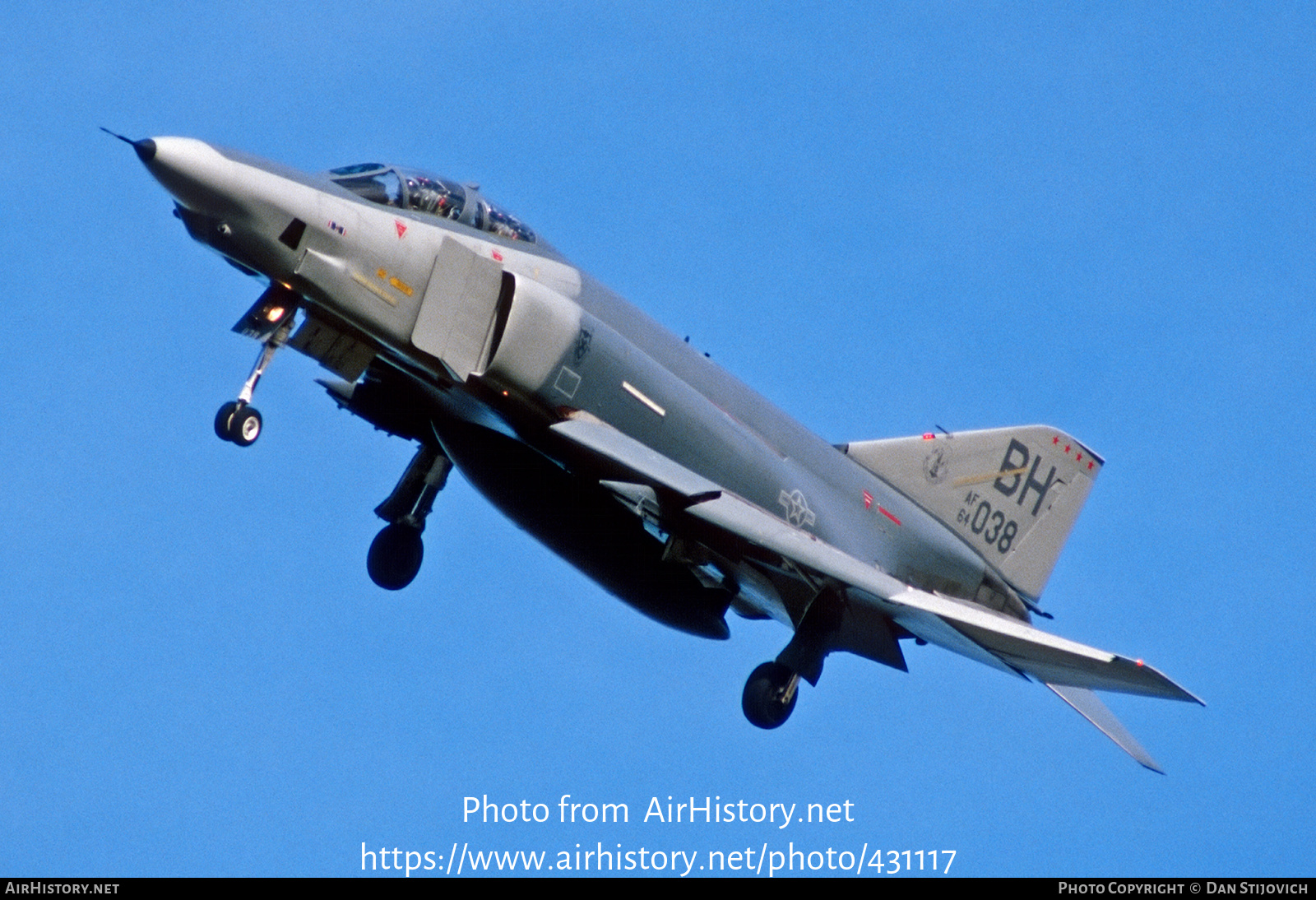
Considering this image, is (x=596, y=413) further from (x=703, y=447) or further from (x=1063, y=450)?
(x=1063, y=450)

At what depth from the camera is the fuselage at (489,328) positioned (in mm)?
17156

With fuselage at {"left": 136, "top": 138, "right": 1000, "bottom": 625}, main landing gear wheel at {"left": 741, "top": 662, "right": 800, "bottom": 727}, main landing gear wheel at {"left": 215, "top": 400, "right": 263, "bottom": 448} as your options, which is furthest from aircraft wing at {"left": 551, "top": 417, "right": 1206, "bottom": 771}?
main landing gear wheel at {"left": 215, "top": 400, "right": 263, "bottom": 448}

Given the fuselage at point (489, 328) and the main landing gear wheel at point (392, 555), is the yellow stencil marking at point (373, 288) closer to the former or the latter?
the fuselage at point (489, 328)

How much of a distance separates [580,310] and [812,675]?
15.2ft

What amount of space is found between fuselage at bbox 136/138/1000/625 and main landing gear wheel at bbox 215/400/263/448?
1.28 metres

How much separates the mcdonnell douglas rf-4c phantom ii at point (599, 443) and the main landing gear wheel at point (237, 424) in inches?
0.7

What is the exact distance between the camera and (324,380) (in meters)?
20.1

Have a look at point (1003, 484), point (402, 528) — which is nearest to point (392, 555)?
point (402, 528)

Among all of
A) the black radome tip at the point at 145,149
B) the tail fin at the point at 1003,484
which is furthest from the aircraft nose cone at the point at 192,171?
the tail fin at the point at 1003,484

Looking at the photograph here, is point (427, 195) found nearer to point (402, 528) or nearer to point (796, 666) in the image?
point (402, 528)

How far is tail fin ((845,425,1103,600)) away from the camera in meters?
22.5

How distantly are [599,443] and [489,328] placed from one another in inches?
59.8
